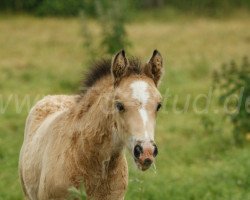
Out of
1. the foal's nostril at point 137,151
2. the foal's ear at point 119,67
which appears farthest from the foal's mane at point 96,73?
the foal's nostril at point 137,151

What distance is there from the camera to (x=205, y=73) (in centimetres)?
1670

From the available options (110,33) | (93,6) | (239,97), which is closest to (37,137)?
(239,97)

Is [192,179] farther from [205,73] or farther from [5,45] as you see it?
[5,45]

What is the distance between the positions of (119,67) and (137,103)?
44 centimetres

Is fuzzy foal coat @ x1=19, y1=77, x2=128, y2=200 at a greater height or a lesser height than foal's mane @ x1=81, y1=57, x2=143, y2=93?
lesser

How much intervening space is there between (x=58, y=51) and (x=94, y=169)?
46.1 feet

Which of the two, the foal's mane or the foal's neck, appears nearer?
the foal's neck

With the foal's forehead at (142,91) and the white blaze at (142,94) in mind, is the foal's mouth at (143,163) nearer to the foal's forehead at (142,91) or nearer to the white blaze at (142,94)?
the white blaze at (142,94)

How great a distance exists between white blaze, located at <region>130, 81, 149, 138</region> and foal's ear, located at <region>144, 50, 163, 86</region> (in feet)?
0.84

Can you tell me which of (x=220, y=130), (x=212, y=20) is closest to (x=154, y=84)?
(x=220, y=130)

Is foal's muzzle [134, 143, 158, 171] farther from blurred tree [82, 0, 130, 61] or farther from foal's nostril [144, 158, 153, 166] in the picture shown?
blurred tree [82, 0, 130, 61]

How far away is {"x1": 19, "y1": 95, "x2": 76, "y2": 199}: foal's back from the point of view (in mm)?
6148

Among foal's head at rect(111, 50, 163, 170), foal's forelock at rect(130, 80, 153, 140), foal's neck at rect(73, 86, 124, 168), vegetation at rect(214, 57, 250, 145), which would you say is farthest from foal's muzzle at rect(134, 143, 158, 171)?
vegetation at rect(214, 57, 250, 145)

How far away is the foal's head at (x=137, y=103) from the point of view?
4.88 m
